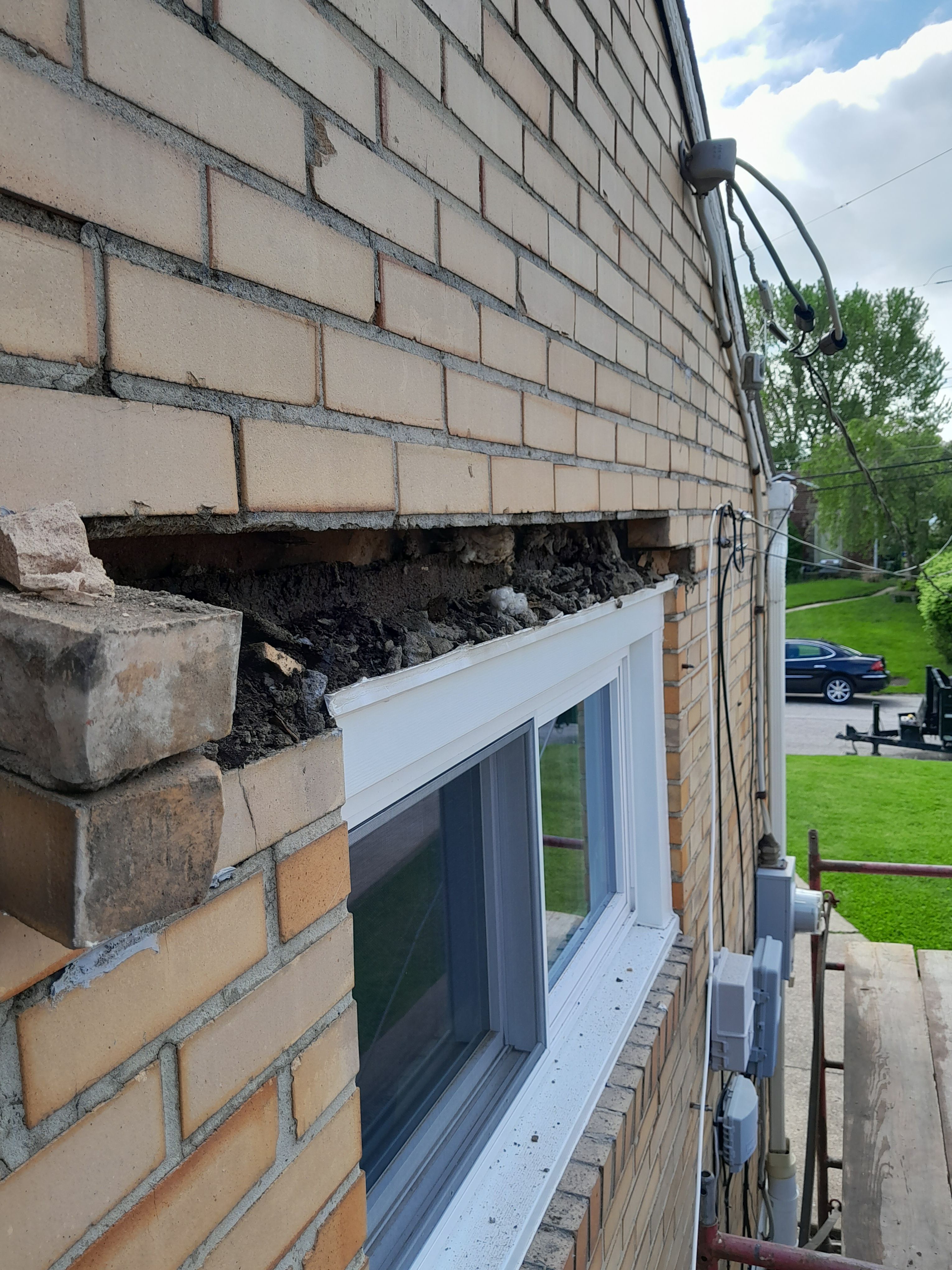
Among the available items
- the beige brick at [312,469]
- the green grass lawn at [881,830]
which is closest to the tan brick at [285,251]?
the beige brick at [312,469]

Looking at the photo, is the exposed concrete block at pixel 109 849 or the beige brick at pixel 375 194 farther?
the beige brick at pixel 375 194

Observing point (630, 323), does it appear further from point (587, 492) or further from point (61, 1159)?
point (61, 1159)

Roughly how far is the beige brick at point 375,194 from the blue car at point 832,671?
1839 cm

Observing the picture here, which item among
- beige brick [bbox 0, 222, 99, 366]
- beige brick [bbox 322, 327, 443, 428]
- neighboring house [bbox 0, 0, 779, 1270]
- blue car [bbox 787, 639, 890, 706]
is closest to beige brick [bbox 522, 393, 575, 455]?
neighboring house [bbox 0, 0, 779, 1270]

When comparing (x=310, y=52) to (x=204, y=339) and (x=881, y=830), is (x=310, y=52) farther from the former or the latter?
(x=881, y=830)

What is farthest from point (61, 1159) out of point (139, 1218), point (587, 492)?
point (587, 492)

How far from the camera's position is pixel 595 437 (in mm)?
1894

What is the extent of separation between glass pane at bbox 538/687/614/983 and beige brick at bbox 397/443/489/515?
82cm

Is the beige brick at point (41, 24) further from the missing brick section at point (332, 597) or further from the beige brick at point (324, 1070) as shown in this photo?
the beige brick at point (324, 1070)

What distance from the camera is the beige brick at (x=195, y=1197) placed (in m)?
0.71

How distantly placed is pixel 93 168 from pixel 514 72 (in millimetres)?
1060

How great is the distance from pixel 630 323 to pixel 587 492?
64 centimetres

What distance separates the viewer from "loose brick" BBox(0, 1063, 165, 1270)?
0.62m

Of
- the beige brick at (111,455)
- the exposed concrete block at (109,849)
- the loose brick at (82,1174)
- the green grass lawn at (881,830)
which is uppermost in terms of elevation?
the beige brick at (111,455)
